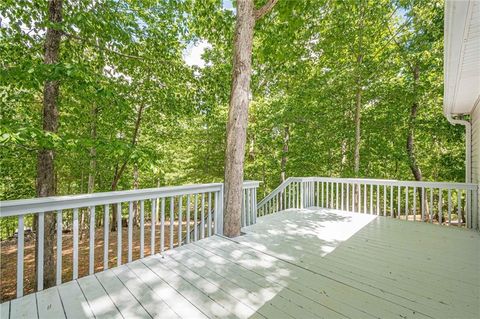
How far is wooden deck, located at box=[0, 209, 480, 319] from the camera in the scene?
→ 1804 mm

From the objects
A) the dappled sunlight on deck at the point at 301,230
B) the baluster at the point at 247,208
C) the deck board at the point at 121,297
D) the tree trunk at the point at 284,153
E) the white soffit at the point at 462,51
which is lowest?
the dappled sunlight on deck at the point at 301,230

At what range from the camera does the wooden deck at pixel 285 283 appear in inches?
71.0

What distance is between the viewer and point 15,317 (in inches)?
67.2

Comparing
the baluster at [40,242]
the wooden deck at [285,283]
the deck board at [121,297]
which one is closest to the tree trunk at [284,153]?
the wooden deck at [285,283]

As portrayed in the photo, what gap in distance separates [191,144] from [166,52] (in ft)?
20.1

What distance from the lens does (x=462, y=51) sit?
237 centimetres

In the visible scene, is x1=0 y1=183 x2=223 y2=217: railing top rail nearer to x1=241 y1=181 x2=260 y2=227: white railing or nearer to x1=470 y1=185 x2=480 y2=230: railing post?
x1=241 y1=181 x2=260 y2=227: white railing

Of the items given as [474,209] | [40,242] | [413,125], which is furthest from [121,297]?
[413,125]

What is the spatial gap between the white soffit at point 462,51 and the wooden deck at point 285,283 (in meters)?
2.22

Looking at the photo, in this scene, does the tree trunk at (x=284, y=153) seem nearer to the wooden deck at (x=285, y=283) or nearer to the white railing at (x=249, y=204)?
the white railing at (x=249, y=204)

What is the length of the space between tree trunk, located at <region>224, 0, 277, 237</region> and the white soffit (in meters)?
2.26

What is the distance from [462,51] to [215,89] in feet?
12.4

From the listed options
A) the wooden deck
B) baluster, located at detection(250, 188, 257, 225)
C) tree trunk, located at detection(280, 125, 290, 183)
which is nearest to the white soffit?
the wooden deck

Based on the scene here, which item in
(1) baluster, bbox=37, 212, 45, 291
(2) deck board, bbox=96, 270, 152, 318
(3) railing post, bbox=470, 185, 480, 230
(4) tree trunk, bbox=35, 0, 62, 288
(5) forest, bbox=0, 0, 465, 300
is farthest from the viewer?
(3) railing post, bbox=470, 185, 480, 230
